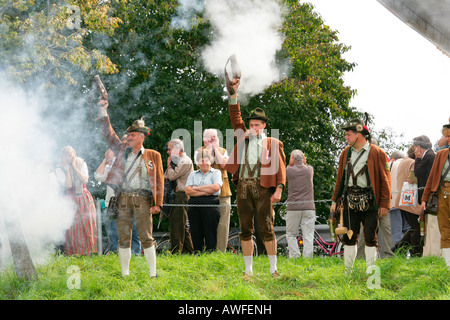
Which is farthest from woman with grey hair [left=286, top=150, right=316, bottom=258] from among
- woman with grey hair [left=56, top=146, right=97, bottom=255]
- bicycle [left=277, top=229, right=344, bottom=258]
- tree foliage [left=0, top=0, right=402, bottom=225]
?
woman with grey hair [left=56, top=146, right=97, bottom=255]

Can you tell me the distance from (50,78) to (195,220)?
407 centimetres

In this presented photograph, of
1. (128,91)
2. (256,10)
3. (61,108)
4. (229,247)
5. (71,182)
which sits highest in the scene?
(256,10)

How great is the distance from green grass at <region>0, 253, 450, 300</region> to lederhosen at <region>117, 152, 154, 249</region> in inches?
17.4

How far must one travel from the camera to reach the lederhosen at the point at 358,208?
5.62 m

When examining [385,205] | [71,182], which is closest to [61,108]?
[71,182]

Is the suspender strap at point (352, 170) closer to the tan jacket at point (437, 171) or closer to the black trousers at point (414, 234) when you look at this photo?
the tan jacket at point (437, 171)

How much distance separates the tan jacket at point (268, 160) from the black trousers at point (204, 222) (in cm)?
203

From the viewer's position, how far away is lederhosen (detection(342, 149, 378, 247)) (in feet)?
18.4

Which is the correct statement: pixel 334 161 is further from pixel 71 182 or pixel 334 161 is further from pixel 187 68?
pixel 71 182

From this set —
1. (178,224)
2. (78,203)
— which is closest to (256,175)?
(178,224)

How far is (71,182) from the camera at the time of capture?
7809 millimetres

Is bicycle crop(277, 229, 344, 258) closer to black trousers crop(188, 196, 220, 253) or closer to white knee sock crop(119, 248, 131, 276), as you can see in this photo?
black trousers crop(188, 196, 220, 253)

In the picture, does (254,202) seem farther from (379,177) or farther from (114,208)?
(114,208)

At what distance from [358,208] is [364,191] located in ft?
0.68
